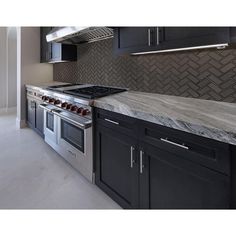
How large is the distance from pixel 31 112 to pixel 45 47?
51.9 inches

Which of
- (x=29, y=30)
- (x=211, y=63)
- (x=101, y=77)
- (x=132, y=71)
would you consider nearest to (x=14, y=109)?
(x=29, y=30)

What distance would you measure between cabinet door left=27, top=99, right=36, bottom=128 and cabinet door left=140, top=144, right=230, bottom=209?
3.00 m

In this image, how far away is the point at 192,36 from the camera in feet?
4.85

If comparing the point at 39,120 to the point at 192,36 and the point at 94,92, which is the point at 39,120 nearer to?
the point at 94,92

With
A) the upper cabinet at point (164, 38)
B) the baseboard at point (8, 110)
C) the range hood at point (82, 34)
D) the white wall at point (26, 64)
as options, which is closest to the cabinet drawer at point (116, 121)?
the upper cabinet at point (164, 38)

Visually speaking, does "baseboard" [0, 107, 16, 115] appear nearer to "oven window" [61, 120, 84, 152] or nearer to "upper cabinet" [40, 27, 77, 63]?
"upper cabinet" [40, 27, 77, 63]

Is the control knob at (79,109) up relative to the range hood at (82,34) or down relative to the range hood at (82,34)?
down

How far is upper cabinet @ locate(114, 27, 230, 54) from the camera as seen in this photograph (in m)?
1.35

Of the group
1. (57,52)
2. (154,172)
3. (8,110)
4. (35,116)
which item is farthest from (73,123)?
(8,110)

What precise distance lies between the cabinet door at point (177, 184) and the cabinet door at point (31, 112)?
3004 mm

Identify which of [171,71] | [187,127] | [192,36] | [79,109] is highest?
[192,36]

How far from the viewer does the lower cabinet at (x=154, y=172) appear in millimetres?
1060

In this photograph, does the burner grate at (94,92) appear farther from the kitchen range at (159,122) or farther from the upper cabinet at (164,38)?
the upper cabinet at (164,38)
